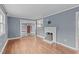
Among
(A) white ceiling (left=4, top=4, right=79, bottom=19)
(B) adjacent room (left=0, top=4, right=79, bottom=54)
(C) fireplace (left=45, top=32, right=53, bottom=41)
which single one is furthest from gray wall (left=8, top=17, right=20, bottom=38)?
(C) fireplace (left=45, top=32, right=53, bottom=41)

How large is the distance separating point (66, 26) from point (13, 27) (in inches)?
238

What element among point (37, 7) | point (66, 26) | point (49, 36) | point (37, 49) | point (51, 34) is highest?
point (37, 7)

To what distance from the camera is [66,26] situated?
589cm

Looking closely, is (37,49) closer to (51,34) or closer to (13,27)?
(51,34)

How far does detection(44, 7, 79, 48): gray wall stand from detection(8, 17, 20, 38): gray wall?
488cm

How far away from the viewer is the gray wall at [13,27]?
978 cm

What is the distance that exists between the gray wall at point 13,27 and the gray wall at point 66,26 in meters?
4.88

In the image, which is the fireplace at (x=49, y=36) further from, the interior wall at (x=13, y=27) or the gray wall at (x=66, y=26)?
the interior wall at (x=13, y=27)

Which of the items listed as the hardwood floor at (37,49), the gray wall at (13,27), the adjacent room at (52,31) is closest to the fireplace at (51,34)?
the adjacent room at (52,31)

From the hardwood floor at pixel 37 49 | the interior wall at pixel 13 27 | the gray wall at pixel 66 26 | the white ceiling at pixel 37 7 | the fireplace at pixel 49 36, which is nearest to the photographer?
the hardwood floor at pixel 37 49

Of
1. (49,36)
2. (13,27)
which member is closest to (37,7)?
(49,36)

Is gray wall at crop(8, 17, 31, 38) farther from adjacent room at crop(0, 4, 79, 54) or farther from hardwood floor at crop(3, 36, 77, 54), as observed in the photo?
hardwood floor at crop(3, 36, 77, 54)
